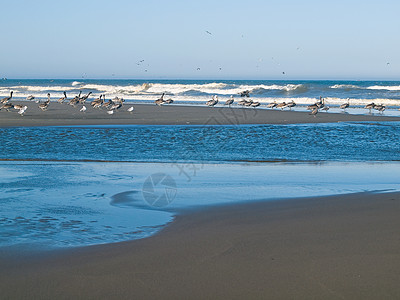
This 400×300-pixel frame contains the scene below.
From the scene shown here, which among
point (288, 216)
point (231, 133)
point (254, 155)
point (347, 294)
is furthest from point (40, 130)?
point (347, 294)

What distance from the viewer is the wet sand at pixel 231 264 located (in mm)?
4023

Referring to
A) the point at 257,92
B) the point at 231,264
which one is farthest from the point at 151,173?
the point at 257,92

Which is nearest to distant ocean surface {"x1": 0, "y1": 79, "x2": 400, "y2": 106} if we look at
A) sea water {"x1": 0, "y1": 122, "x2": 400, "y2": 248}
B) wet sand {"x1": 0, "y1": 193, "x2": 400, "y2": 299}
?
sea water {"x1": 0, "y1": 122, "x2": 400, "y2": 248}

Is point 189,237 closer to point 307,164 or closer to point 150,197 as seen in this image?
point 150,197

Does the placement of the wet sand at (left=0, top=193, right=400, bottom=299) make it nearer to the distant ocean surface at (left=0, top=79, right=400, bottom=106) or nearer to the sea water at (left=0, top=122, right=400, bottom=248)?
the sea water at (left=0, top=122, right=400, bottom=248)

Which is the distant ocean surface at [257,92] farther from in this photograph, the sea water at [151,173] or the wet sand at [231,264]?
the wet sand at [231,264]

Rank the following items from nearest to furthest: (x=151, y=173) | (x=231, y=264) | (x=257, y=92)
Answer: (x=231, y=264), (x=151, y=173), (x=257, y=92)

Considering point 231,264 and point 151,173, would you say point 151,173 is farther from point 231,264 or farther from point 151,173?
point 231,264

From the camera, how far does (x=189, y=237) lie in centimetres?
546

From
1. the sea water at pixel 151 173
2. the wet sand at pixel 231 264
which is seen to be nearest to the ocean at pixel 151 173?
the sea water at pixel 151 173

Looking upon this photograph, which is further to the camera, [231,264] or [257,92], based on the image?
[257,92]

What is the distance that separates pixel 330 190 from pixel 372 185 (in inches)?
33.9

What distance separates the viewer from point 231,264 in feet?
15.0

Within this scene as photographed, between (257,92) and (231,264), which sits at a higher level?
(257,92)
